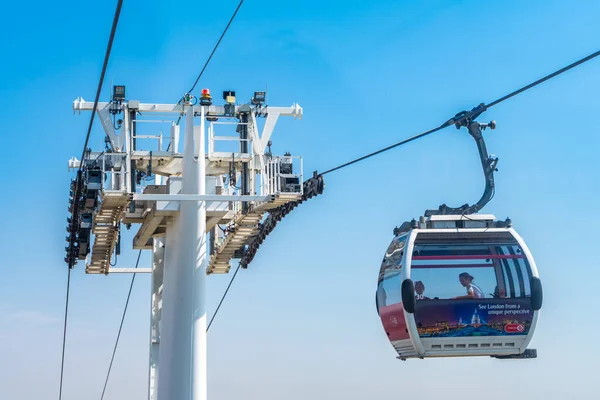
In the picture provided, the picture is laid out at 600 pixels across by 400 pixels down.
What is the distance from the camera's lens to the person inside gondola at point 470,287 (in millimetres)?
15469

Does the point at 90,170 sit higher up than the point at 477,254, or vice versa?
the point at 90,170

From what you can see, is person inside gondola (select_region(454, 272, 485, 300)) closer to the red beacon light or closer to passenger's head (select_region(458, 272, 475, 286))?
passenger's head (select_region(458, 272, 475, 286))

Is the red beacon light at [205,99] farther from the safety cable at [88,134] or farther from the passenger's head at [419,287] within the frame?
the passenger's head at [419,287]

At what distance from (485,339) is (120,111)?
835 cm

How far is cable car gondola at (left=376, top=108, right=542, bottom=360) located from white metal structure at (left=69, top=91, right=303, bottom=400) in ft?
11.6

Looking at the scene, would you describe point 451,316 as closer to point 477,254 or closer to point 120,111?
point 477,254

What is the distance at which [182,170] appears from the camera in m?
19.7

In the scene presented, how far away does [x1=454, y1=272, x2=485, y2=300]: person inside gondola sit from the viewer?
15469mm

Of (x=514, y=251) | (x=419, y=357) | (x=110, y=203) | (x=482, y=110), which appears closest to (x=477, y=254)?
(x=514, y=251)

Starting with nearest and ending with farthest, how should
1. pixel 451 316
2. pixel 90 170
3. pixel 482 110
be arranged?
pixel 482 110
pixel 451 316
pixel 90 170

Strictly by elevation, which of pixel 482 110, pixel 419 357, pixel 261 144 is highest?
pixel 261 144

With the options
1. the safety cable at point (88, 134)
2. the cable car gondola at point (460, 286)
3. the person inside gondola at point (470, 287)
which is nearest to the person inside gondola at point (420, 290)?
the cable car gondola at point (460, 286)

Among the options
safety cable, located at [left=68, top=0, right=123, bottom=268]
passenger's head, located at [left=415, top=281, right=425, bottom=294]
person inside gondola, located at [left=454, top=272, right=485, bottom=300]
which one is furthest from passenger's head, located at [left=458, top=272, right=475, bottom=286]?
safety cable, located at [left=68, top=0, right=123, bottom=268]

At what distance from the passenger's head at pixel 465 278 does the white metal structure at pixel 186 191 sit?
154 inches
